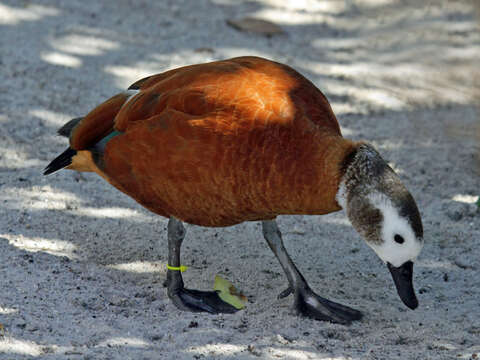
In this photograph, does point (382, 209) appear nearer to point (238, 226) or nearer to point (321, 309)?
point (321, 309)

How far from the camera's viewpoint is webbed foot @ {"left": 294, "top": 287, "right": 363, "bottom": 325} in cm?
394

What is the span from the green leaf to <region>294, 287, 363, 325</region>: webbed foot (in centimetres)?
29

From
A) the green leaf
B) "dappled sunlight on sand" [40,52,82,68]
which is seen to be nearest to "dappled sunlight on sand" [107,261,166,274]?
the green leaf

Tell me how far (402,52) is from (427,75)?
411 mm

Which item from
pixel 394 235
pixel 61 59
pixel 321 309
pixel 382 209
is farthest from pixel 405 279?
pixel 61 59

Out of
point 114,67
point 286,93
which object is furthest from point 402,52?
point 286,93

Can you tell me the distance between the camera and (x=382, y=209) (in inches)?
137

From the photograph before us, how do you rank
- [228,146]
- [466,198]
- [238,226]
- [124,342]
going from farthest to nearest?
[466,198] → [238,226] → [228,146] → [124,342]

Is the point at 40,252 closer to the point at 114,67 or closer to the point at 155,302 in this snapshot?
the point at 155,302

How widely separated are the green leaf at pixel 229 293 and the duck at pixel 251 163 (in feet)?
0.16

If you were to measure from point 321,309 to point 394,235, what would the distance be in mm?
708

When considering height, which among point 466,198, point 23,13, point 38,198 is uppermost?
point 23,13

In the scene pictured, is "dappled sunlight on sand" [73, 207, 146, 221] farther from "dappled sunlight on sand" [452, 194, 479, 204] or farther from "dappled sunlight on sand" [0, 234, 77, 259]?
"dappled sunlight on sand" [452, 194, 479, 204]

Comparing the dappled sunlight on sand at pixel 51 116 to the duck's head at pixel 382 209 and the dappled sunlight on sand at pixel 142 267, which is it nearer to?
the dappled sunlight on sand at pixel 142 267
